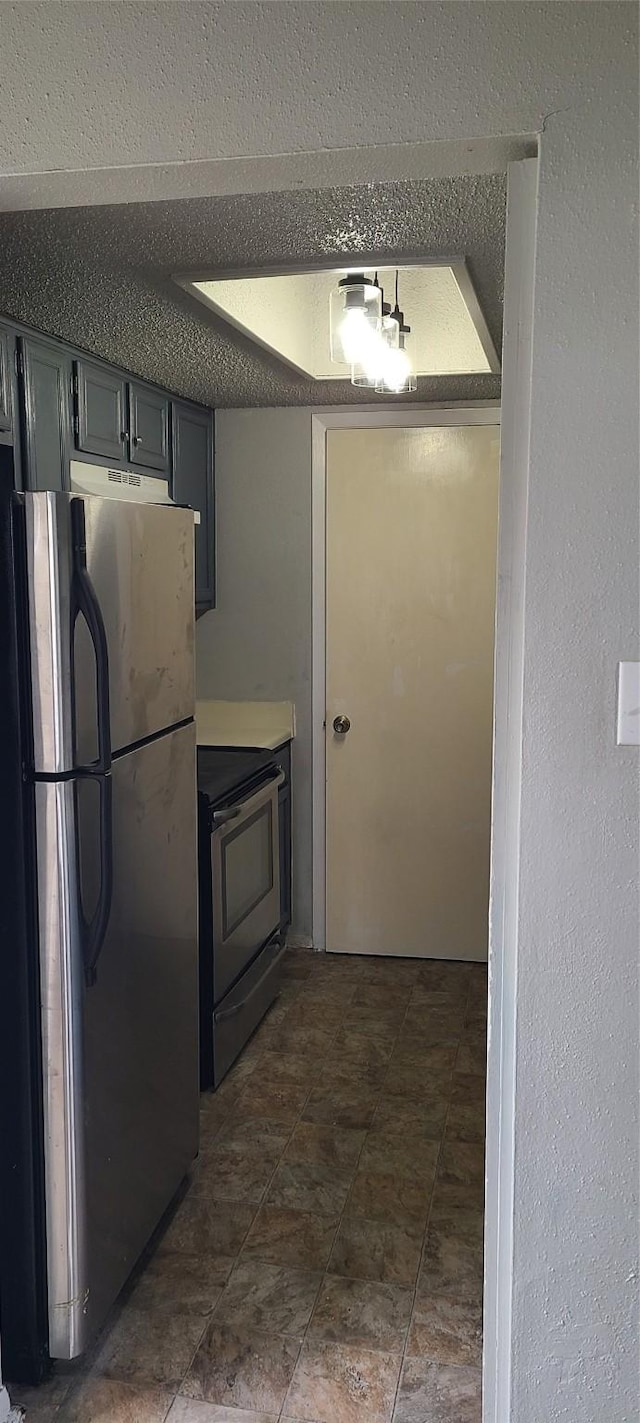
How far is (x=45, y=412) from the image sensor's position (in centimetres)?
260

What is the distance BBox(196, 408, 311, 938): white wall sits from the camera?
4070 millimetres

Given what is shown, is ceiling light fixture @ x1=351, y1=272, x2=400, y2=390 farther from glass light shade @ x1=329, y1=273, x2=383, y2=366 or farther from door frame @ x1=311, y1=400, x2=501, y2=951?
door frame @ x1=311, y1=400, x2=501, y2=951

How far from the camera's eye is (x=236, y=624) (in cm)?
421

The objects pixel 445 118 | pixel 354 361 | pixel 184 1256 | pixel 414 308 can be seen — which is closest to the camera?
pixel 445 118

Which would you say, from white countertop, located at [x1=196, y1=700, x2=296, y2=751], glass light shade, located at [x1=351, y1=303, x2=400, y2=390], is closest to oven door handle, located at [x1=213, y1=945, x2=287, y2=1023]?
white countertop, located at [x1=196, y1=700, x2=296, y2=751]

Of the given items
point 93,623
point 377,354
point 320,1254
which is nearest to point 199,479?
point 377,354

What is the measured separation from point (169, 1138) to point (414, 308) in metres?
2.36

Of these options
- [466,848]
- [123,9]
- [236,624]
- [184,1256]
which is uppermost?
[123,9]

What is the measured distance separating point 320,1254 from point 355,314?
2.13 metres

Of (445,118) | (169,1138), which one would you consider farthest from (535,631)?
(169,1138)

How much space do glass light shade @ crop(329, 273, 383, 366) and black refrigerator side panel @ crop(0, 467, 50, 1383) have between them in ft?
3.33

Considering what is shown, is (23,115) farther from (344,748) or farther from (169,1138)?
(344,748)

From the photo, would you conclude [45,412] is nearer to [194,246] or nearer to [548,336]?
[194,246]

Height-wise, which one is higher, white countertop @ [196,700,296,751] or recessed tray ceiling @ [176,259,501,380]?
recessed tray ceiling @ [176,259,501,380]
